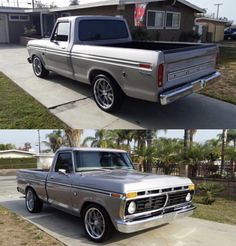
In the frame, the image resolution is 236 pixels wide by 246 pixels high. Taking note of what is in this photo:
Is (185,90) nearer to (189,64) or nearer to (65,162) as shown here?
(189,64)

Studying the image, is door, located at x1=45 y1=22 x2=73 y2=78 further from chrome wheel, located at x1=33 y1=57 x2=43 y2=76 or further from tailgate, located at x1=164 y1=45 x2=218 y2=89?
tailgate, located at x1=164 y1=45 x2=218 y2=89

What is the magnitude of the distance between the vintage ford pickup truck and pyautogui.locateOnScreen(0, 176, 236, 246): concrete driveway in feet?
7.71

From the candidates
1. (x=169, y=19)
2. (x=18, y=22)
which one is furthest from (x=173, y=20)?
(x=18, y=22)

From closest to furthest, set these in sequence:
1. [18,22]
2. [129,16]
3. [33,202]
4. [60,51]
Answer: [33,202]
[60,51]
[129,16]
[18,22]

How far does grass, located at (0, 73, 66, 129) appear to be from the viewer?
7695 millimetres

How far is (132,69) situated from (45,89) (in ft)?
14.0

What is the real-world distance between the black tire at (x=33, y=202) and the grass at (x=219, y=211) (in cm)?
342

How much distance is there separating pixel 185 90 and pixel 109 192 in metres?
3.07

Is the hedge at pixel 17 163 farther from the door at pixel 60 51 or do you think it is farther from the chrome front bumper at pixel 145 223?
the chrome front bumper at pixel 145 223

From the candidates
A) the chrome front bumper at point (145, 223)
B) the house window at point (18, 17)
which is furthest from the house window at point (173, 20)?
the chrome front bumper at point (145, 223)

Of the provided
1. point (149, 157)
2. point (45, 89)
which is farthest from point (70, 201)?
point (149, 157)

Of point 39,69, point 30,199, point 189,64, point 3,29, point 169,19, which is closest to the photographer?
point 189,64

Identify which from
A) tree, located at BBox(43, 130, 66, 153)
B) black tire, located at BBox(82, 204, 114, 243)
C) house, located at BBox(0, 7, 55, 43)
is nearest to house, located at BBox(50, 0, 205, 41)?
house, located at BBox(0, 7, 55, 43)

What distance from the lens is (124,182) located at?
4766mm
